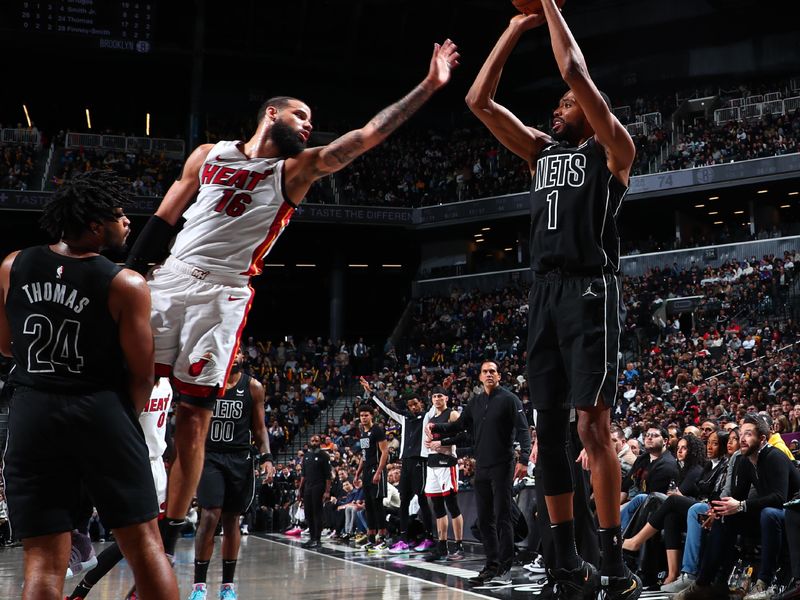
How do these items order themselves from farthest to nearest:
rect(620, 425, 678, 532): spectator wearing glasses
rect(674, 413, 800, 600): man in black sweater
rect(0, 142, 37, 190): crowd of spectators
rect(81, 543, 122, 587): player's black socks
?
rect(0, 142, 37, 190): crowd of spectators → rect(620, 425, 678, 532): spectator wearing glasses → rect(674, 413, 800, 600): man in black sweater → rect(81, 543, 122, 587): player's black socks

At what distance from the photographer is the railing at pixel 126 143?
31.8m

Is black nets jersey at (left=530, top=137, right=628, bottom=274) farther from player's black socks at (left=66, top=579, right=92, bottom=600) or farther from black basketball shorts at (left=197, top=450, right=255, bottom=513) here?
black basketball shorts at (left=197, top=450, right=255, bottom=513)

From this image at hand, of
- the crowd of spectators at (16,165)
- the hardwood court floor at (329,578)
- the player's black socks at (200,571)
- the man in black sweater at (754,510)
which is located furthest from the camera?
the crowd of spectators at (16,165)

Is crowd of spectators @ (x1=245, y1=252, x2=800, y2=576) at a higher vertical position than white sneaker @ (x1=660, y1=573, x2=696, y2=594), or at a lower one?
higher

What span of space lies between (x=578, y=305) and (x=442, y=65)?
5.04ft

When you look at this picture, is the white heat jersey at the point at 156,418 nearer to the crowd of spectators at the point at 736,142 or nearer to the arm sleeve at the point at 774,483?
the arm sleeve at the point at 774,483

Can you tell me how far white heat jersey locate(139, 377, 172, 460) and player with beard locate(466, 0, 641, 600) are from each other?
8.90 ft

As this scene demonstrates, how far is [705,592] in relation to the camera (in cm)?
730

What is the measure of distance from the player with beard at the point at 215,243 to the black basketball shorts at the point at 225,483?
2.65 meters

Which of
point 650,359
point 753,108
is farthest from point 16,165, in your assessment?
point 753,108

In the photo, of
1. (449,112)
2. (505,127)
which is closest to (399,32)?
(449,112)

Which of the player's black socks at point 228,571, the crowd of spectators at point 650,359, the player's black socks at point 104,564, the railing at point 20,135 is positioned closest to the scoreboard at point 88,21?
the railing at point 20,135

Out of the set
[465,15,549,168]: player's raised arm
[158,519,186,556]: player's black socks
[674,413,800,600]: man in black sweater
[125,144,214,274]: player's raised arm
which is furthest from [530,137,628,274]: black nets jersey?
[674,413,800,600]: man in black sweater

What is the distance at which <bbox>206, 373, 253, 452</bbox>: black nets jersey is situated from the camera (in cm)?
770
